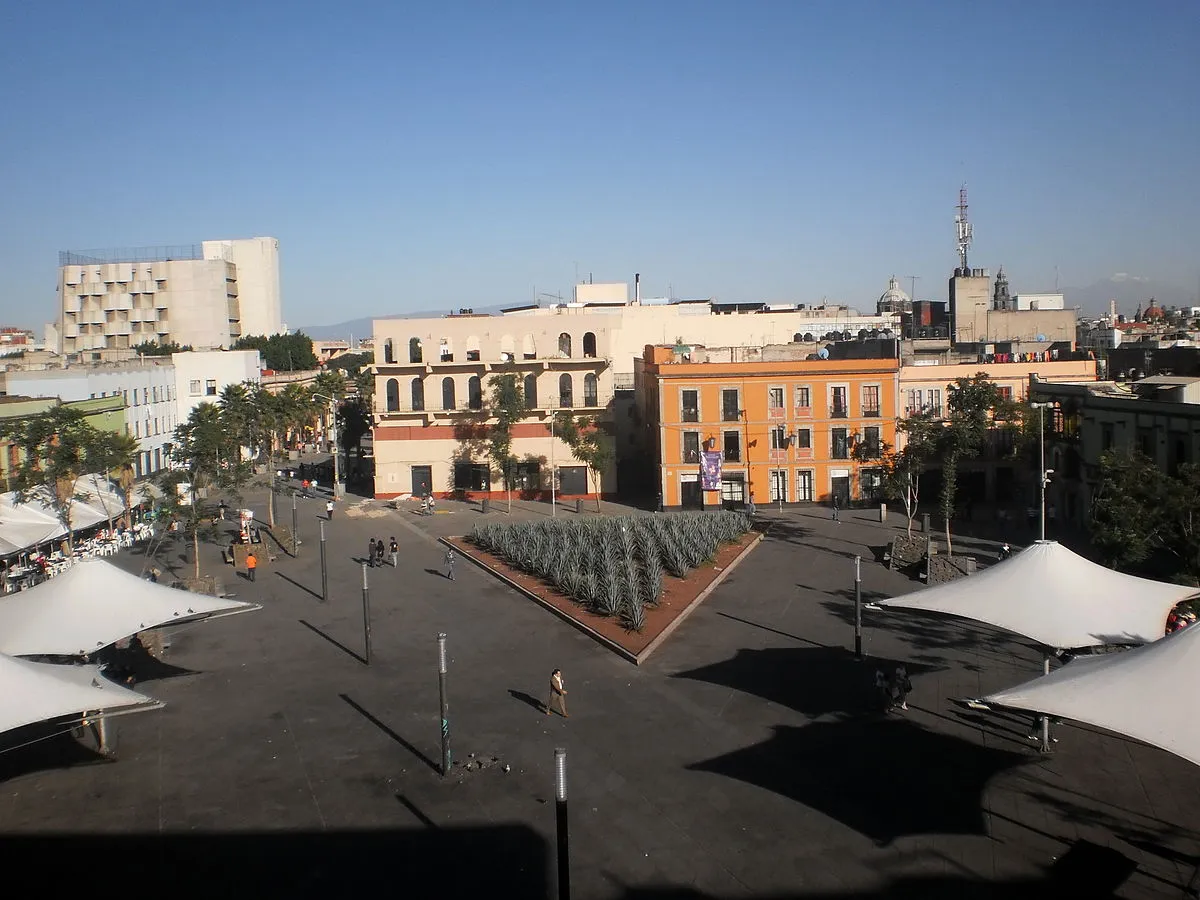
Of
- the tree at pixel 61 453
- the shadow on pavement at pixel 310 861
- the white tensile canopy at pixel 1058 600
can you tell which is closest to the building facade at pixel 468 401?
the tree at pixel 61 453

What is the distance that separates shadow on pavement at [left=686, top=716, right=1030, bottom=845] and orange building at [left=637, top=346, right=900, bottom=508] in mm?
28163

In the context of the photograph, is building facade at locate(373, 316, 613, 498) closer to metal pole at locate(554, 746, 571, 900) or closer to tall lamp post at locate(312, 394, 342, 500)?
tall lamp post at locate(312, 394, 342, 500)

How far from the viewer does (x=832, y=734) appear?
16.9 m

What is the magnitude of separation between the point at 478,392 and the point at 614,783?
119 ft

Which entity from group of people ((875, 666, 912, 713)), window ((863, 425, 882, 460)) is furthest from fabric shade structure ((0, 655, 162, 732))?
window ((863, 425, 882, 460))

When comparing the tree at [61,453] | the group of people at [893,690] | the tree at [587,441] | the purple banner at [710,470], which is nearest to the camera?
the group of people at [893,690]

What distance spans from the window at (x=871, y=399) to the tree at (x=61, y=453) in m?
30.1

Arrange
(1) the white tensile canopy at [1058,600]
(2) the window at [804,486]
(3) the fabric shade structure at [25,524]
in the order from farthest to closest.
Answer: (2) the window at [804,486], (3) the fabric shade structure at [25,524], (1) the white tensile canopy at [1058,600]

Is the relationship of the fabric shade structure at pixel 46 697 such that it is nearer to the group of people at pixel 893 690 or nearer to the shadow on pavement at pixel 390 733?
the shadow on pavement at pixel 390 733

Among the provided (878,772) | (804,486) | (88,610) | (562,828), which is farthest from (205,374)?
(562,828)

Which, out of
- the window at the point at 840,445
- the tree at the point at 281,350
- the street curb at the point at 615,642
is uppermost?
the tree at the point at 281,350

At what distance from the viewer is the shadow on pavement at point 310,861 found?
12297 millimetres

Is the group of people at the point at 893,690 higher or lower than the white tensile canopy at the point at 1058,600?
lower

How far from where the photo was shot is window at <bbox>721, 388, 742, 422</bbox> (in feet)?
149
